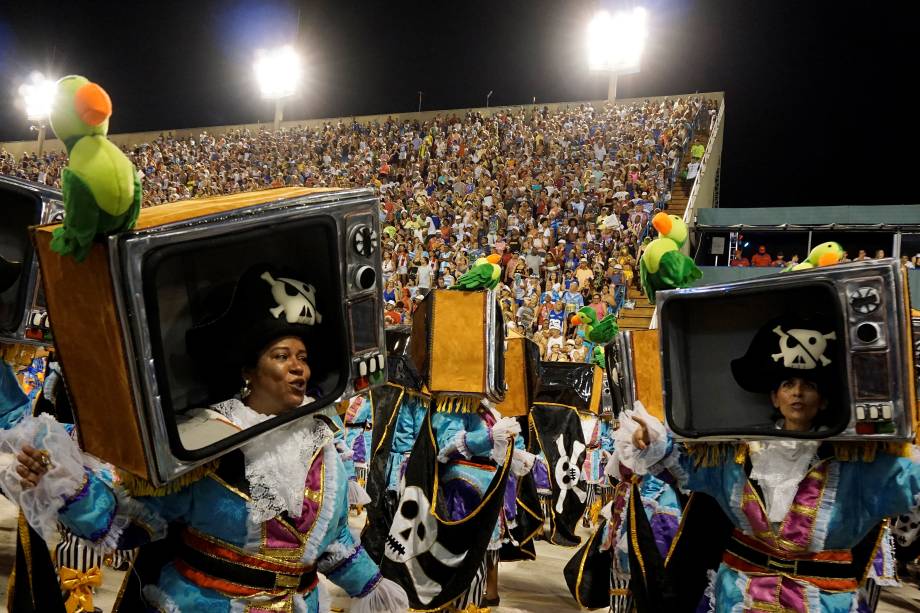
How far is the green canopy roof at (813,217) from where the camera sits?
15070 millimetres

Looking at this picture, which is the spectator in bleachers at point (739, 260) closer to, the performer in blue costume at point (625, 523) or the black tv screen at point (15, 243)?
the performer in blue costume at point (625, 523)

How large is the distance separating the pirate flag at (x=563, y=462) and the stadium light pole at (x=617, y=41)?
1402cm

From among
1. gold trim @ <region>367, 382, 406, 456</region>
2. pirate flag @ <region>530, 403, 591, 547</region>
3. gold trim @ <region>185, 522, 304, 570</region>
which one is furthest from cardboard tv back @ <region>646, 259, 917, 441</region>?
pirate flag @ <region>530, 403, 591, 547</region>

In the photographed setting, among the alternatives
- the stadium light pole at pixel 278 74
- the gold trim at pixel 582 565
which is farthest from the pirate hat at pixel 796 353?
the stadium light pole at pixel 278 74

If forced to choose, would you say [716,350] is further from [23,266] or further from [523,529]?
[523,529]

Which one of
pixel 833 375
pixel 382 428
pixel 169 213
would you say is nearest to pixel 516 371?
pixel 382 428

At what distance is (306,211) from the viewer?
209 centimetres

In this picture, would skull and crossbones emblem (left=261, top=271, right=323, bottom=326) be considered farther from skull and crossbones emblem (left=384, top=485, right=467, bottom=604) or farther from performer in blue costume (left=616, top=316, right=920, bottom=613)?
skull and crossbones emblem (left=384, top=485, right=467, bottom=604)

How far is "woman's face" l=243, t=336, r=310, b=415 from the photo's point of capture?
2201 mm

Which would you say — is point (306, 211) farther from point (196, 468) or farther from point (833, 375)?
point (833, 375)

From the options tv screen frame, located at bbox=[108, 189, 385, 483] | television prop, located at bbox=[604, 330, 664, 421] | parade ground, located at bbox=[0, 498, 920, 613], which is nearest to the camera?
tv screen frame, located at bbox=[108, 189, 385, 483]

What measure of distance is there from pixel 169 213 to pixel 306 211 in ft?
1.21

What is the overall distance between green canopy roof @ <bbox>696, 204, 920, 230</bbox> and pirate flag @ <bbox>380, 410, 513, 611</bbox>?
12642mm

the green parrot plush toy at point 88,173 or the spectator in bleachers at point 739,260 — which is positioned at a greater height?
the spectator in bleachers at point 739,260
